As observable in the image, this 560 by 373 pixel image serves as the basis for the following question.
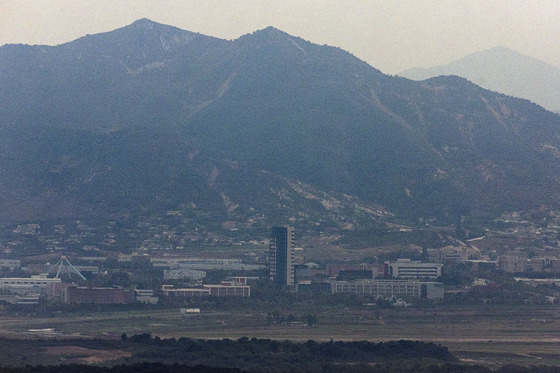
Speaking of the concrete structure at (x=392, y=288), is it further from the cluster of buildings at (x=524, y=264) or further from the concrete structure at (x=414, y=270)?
the cluster of buildings at (x=524, y=264)

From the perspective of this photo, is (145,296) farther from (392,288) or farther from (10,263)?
(10,263)

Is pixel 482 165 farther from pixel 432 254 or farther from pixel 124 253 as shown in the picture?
pixel 124 253

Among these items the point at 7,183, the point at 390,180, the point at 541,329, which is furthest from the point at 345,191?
the point at 541,329

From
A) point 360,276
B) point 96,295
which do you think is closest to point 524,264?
point 360,276

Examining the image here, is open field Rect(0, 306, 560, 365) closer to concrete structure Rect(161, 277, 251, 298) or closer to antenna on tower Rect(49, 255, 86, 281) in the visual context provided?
concrete structure Rect(161, 277, 251, 298)

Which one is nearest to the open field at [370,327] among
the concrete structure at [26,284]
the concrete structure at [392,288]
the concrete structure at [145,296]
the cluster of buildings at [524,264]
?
the concrete structure at [145,296]

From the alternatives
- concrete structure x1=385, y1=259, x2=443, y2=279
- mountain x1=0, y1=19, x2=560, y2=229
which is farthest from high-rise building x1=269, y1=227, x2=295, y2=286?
mountain x1=0, y1=19, x2=560, y2=229
